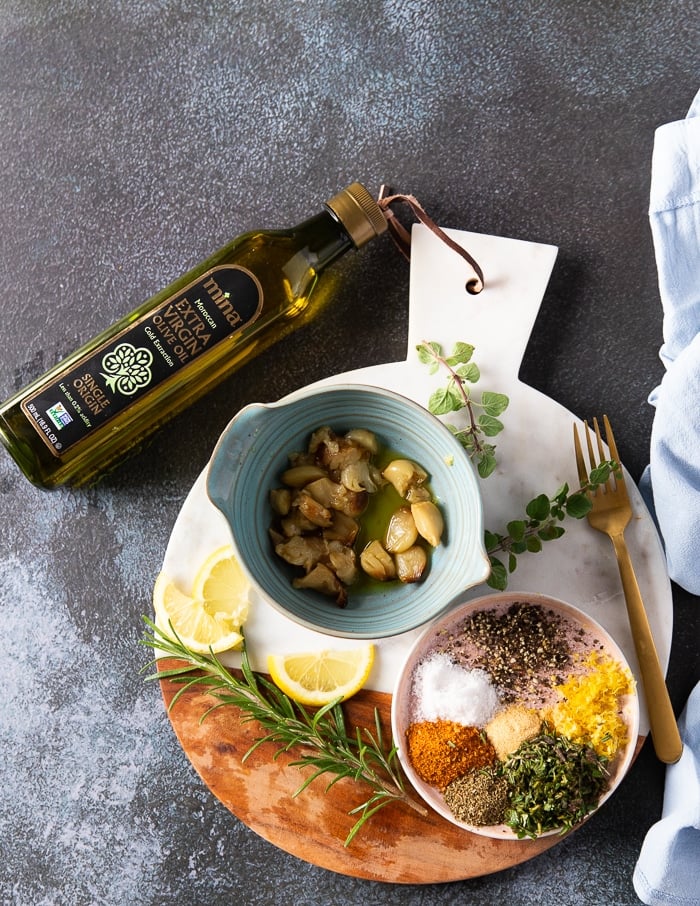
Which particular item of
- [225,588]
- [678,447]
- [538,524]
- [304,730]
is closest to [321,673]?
[304,730]

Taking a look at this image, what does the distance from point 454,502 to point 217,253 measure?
563mm

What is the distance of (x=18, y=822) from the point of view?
4.37ft

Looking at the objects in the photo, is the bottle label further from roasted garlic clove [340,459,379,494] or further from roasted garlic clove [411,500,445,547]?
roasted garlic clove [411,500,445,547]

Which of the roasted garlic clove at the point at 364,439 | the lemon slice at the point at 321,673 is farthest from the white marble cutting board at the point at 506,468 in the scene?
the roasted garlic clove at the point at 364,439

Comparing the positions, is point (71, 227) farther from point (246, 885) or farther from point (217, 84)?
point (246, 885)

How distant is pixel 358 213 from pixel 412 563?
1.75 ft

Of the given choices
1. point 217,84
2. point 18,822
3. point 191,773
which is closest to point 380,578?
point 191,773

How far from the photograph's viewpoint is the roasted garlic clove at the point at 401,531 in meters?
1.12

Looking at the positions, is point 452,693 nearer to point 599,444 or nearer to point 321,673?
point 321,673

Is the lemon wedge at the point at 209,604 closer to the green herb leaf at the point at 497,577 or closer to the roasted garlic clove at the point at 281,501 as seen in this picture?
the roasted garlic clove at the point at 281,501

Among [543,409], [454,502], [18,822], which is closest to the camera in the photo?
[454,502]

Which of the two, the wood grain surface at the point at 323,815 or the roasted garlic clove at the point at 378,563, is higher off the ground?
the roasted garlic clove at the point at 378,563

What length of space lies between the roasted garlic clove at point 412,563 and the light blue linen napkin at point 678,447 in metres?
0.38

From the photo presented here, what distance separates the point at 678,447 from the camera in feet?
3.79
